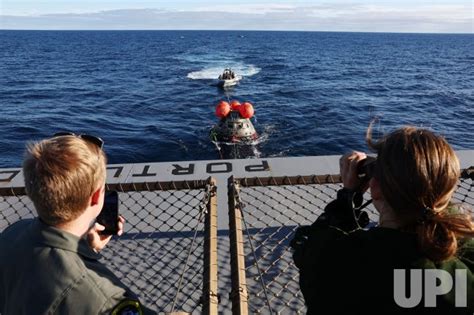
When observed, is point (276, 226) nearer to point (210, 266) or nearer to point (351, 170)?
point (210, 266)

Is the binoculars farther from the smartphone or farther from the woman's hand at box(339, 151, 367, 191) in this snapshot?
the smartphone

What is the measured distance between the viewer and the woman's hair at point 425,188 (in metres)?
1.67

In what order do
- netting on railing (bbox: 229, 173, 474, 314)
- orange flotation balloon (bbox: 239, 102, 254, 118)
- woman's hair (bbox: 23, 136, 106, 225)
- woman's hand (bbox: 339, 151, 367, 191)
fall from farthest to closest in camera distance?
orange flotation balloon (bbox: 239, 102, 254, 118) < netting on railing (bbox: 229, 173, 474, 314) < woman's hand (bbox: 339, 151, 367, 191) < woman's hair (bbox: 23, 136, 106, 225)

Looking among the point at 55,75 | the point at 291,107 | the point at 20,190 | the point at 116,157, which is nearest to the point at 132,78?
the point at 55,75

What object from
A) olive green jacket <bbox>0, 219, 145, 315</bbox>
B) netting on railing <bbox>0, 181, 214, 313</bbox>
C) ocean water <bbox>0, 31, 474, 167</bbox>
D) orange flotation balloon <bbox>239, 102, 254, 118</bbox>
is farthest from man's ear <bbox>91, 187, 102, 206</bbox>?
orange flotation balloon <bbox>239, 102, 254, 118</bbox>

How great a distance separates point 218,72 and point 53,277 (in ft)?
192

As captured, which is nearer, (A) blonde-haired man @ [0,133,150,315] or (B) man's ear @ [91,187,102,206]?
(A) blonde-haired man @ [0,133,150,315]

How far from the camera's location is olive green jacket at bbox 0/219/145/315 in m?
1.73

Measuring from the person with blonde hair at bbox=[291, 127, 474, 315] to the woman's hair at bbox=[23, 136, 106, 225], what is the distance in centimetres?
103

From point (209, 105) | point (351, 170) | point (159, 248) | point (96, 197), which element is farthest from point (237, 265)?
point (209, 105)

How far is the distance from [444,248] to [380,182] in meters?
0.33

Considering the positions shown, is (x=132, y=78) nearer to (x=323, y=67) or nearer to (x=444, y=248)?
(x=323, y=67)

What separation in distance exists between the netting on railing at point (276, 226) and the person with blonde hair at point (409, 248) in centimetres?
138

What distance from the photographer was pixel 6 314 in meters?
1.92
